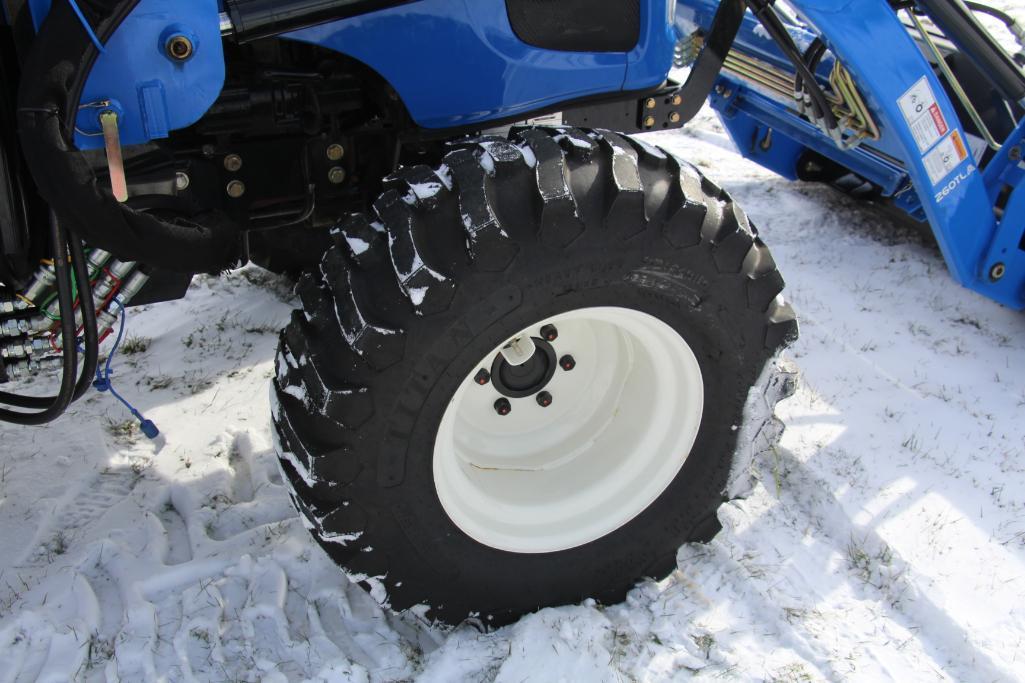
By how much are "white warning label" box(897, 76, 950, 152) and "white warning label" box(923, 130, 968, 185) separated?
42 mm

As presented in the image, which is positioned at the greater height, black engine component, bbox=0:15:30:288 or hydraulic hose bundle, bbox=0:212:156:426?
black engine component, bbox=0:15:30:288

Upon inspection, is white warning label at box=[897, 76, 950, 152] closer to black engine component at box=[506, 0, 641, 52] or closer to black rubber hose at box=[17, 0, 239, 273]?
black engine component at box=[506, 0, 641, 52]

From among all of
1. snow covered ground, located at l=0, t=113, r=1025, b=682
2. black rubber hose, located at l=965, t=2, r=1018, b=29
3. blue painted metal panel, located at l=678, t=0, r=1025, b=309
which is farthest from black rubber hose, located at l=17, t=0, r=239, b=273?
black rubber hose, located at l=965, t=2, r=1018, b=29

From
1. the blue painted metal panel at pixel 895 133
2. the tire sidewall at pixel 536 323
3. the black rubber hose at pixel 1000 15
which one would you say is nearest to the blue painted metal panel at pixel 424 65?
the tire sidewall at pixel 536 323

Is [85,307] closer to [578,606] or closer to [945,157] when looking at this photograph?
[578,606]

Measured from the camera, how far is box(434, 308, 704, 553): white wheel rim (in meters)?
2.20

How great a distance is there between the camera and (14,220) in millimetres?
1851

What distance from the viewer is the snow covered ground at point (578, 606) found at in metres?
2.22

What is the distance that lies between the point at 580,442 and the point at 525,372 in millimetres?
309

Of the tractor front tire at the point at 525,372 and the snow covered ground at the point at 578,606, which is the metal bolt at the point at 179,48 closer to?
the tractor front tire at the point at 525,372

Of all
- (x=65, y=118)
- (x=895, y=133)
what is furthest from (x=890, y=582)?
(x=65, y=118)

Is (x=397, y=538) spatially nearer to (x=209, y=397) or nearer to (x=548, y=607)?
(x=548, y=607)

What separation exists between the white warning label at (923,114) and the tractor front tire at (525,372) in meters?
1.10

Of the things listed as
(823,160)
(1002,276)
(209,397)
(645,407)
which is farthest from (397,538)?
(823,160)
